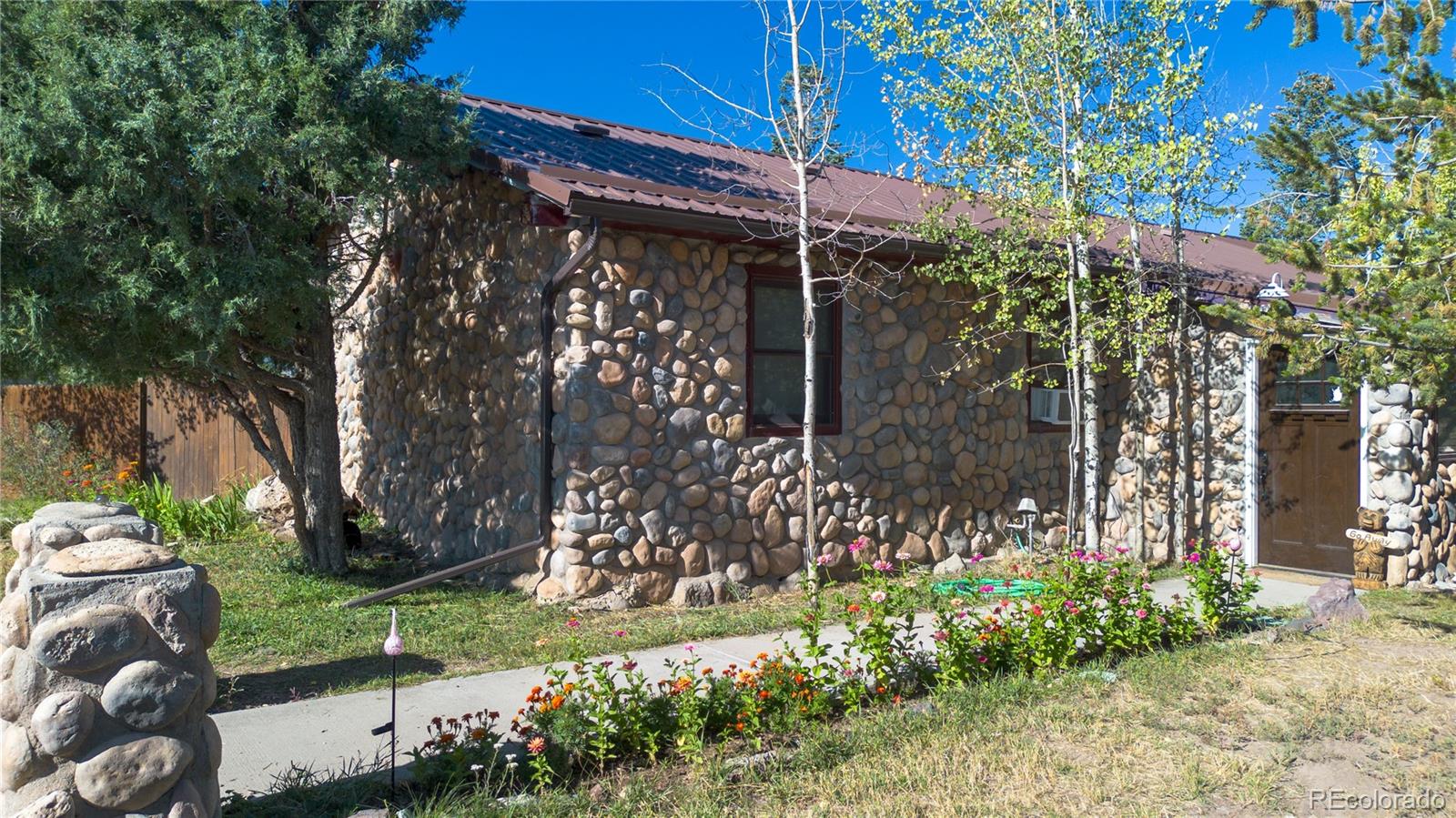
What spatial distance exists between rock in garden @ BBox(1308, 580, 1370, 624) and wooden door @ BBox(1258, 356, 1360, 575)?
7.36ft

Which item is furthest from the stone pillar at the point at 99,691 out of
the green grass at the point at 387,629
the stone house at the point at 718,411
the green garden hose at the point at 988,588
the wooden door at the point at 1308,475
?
the wooden door at the point at 1308,475

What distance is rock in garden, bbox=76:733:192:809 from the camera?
9.98 ft

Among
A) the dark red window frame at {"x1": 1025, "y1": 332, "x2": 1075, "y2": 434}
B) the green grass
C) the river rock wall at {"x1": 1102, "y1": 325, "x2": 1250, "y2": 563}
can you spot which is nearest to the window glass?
the green grass

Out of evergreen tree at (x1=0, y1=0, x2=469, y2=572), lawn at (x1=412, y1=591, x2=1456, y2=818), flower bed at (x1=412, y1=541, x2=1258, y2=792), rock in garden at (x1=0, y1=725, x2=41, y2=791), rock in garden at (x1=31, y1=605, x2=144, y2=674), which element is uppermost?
evergreen tree at (x1=0, y1=0, x2=469, y2=572)

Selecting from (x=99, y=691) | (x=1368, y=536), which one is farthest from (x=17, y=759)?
(x=1368, y=536)

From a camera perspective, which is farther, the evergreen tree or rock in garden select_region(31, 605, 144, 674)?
the evergreen tree

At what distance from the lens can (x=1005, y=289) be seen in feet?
30.3

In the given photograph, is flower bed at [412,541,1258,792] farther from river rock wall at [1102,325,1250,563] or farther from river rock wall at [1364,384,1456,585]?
river rock wall at [1102,325,1250,563]

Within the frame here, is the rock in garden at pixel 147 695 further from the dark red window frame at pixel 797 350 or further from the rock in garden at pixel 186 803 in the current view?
the dark red window frame at pixel 797 350

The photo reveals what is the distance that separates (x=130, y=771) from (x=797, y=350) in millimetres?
6783

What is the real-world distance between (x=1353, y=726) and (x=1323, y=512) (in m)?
5.35

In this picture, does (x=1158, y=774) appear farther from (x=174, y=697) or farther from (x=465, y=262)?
(x=465, y=262)

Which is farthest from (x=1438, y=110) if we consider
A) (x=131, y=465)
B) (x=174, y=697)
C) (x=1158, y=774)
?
(x=131, y=465)

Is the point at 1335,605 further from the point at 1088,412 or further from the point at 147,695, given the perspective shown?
the point at 147,695
